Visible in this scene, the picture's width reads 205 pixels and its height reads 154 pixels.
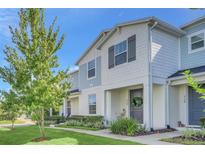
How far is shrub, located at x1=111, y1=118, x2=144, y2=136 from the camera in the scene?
37.1 feet

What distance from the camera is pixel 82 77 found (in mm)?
20094

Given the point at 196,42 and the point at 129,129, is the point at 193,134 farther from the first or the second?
the point at 196,42

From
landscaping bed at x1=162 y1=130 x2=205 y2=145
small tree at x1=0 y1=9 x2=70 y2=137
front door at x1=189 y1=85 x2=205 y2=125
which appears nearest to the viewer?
landscaping bed at x1=162 y1=130 x2=205 y2=145

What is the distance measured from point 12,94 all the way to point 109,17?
6654mm

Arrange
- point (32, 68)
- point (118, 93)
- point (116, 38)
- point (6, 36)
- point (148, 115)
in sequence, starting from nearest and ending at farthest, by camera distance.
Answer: point (32, 68) < point (6, 36) < point (148, 115) < point (116, 38) < point (118, 93)

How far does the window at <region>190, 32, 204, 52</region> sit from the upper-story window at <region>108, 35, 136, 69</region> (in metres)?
3.09

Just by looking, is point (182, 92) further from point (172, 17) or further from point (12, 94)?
point (12, 94)

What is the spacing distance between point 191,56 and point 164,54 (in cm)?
144

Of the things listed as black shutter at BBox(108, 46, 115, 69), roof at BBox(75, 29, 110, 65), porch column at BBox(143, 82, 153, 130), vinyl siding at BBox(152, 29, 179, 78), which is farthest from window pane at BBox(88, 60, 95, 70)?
porch column at BBox(143, 82, 153, 130)

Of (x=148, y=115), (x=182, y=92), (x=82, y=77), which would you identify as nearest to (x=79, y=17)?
(x=148, y=115)

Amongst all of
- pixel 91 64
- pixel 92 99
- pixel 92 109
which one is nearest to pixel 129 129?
pixel 92 109

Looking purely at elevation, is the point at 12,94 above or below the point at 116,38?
below

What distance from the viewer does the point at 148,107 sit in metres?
12.1

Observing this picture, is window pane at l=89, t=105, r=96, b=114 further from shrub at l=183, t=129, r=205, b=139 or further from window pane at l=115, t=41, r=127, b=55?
shrub at l=183, t=129, r=205, b=139
